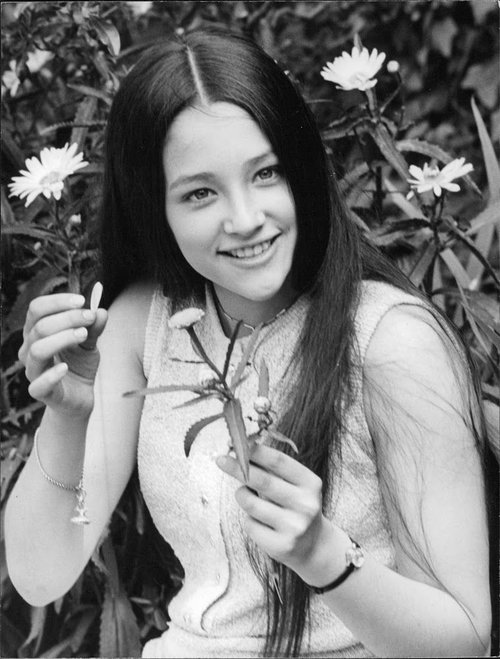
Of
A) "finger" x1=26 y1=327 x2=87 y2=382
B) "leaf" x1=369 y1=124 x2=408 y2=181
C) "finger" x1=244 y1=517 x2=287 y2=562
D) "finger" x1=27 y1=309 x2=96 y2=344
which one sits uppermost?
"leaf" x1=369 y1=124 x2=408 y2=181

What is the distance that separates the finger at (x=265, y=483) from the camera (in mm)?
655

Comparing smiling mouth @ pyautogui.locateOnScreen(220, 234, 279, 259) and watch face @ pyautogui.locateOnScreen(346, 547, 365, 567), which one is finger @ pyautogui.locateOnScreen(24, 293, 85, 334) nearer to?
smiling mouth @ pyautogui.locateOnScreen(220, 234, 279, 259)

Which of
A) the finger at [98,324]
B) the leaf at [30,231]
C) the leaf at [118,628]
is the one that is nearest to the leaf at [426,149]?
the leaf at [30,231]

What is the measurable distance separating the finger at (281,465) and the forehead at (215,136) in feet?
1.07

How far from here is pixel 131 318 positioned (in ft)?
3.63

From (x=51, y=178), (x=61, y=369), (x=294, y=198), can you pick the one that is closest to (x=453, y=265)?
(x=294, y=198)

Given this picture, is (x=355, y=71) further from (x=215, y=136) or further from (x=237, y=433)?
(x=237, y=433)

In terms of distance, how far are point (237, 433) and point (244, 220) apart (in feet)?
0.93

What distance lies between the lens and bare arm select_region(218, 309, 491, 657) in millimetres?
797

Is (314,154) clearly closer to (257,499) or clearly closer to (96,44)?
(257,499)

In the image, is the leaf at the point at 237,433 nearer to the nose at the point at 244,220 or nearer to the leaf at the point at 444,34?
the nose at the point at 244,220

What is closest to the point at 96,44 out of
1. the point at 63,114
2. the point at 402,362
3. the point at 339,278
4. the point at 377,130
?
the point at 63,114

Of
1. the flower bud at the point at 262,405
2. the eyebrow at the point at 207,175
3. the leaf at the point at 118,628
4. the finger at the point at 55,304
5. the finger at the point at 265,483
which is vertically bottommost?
the leaf at the point at 118,628

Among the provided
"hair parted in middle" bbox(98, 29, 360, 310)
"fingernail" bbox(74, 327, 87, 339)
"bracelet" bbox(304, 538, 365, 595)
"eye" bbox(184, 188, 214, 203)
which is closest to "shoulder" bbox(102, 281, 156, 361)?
"hair parted in middle" bbox(98, 29, 360, 310)
